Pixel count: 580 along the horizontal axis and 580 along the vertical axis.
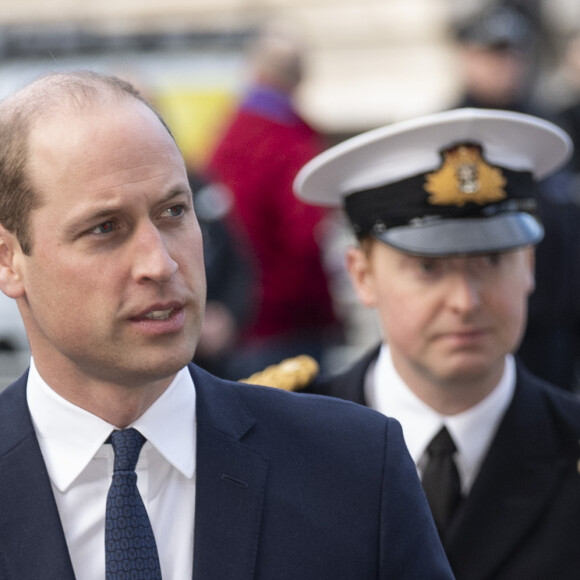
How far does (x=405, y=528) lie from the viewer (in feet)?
7.46

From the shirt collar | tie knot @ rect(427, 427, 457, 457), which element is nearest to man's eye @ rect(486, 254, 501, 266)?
tie knot @ rect(427, 427, 457, 457)

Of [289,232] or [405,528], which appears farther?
[289,232]

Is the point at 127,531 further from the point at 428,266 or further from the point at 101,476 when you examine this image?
the point at 428,266

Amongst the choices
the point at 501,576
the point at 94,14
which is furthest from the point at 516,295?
the point at 94,14

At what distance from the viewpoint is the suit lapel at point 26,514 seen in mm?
2105

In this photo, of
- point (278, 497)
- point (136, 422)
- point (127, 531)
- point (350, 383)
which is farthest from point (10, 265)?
point (350, 383)

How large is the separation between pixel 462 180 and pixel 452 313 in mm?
340

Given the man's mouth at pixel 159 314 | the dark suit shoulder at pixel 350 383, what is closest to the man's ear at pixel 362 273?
the dark suit shoulder at pixel 350 383

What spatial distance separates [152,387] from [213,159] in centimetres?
366

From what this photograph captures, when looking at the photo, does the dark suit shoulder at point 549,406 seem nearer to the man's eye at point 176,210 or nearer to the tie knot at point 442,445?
the tie knot at point 442,445

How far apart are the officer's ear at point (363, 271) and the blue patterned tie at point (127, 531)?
1.21m

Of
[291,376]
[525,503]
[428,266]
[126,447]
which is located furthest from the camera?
[291,376]

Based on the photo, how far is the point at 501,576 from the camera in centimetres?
291

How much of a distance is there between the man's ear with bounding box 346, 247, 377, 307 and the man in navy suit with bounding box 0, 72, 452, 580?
95cm
